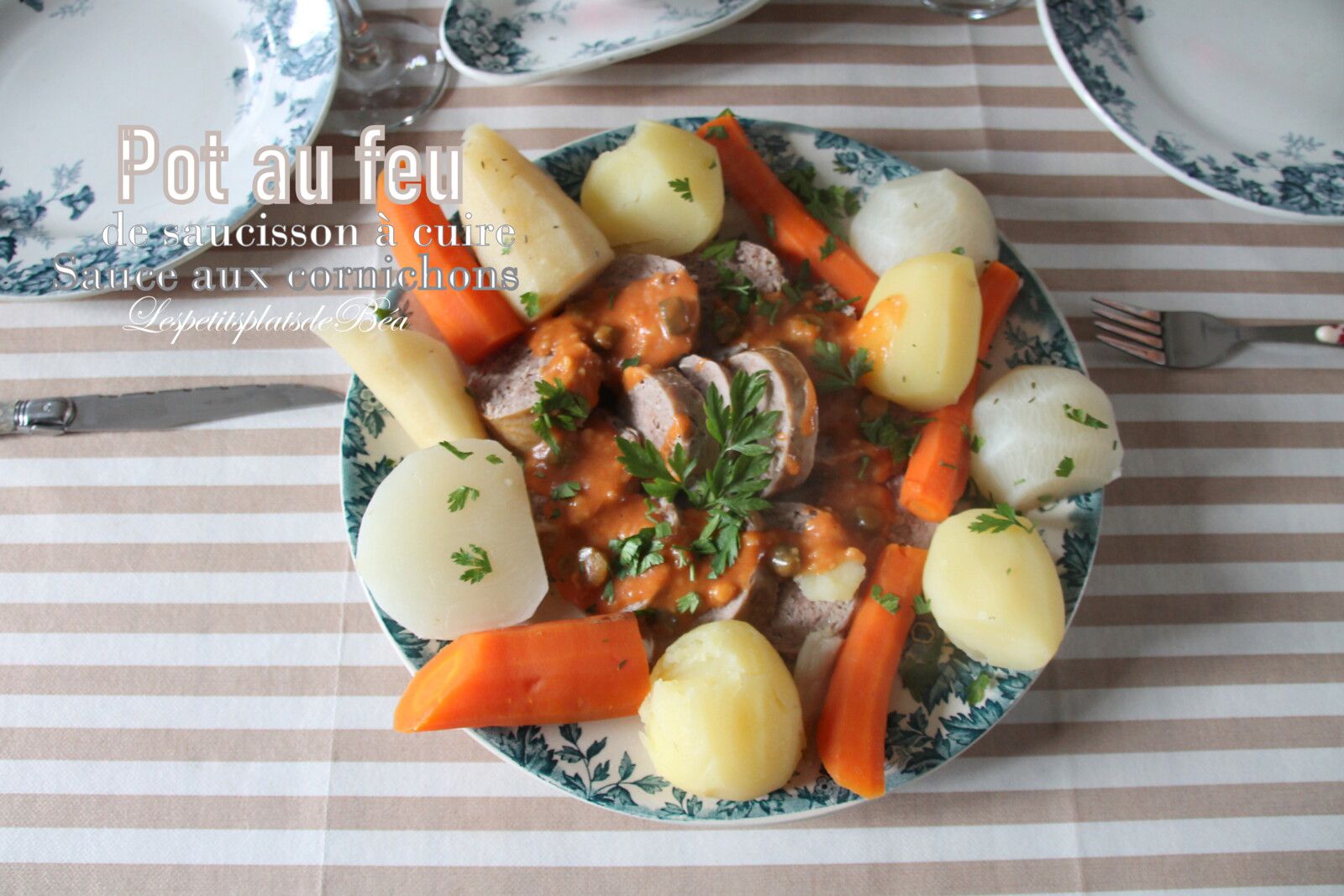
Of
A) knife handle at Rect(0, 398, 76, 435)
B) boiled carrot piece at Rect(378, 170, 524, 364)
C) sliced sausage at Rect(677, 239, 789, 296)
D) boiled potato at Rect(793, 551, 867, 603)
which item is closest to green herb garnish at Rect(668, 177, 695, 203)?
sliced sausage at Rect(677, 239, 789, 296)

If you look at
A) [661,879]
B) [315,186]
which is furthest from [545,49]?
[661,879]

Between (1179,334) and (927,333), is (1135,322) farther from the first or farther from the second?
(927,333)

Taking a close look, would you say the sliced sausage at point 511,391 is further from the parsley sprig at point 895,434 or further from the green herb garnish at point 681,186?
the parsley sprig at point 895,434

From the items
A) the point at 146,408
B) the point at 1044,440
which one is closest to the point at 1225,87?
the point at 1044,440

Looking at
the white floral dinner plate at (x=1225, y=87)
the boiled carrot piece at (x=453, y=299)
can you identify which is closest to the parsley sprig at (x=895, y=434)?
the boiled carrot piece at (x=453, y=299)

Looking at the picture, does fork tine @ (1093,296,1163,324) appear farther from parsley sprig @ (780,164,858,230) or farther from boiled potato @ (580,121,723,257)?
boiled potato @ (580,121,723,257)
